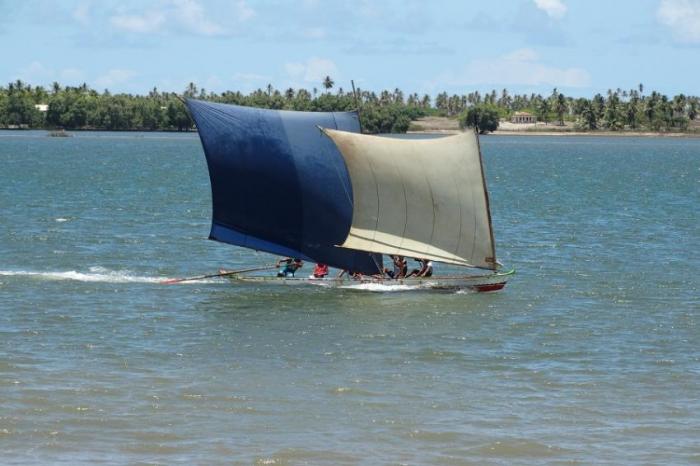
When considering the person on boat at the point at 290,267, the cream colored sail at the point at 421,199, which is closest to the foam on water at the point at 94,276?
the person on boat at the point at 290,267

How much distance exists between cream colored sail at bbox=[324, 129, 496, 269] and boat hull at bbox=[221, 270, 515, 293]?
0.80m

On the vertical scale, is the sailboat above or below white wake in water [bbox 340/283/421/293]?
above

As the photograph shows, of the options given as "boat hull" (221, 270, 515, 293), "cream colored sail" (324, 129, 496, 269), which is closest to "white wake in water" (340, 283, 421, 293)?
"boat hull" (221, 270, 515, 293)

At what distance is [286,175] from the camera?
1913 inches

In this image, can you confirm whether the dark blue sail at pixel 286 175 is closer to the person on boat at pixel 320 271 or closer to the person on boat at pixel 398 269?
the person on boat at pixel 398 269

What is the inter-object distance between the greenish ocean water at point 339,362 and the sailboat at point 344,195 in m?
1.68

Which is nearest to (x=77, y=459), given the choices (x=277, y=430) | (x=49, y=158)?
(x=277, y=430)

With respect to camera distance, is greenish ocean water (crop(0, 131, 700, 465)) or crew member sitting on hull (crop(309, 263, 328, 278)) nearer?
greenish ocean water (crop(0, 131, 700, 465))

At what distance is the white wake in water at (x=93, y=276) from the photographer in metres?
50.0

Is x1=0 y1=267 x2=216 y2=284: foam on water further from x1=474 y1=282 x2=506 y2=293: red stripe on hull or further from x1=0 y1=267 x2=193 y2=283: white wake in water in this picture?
x1=474 y1=282 x2=506 y2=293: red stripe on hull

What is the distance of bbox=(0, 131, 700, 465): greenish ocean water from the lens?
86.5 ft

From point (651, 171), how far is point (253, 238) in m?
118

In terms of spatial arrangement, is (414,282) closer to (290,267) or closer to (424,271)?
(424,271)

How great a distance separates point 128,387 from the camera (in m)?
30.8
